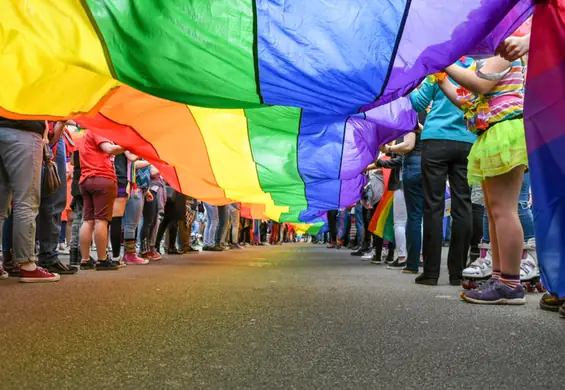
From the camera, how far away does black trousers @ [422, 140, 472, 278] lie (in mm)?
3611

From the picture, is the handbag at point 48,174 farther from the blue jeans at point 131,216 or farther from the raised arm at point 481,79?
the raised arm at point 481,79

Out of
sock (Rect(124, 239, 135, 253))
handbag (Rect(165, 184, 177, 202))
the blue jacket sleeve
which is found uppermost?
the blue jacket sleeve

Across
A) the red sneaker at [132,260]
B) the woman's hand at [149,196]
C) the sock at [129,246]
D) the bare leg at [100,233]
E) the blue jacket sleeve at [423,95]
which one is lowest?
the red sneaker at [132,260]

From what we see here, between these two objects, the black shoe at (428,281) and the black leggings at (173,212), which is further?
the black leggings at (173,212)

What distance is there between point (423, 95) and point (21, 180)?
→ 2901mm

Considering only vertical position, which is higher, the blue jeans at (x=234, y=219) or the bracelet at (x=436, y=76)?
the bracelet at (x=436, y=76)

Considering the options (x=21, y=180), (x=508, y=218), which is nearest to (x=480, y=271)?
(x=508, y=218)

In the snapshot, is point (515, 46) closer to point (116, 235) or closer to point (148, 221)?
point (116, 235)

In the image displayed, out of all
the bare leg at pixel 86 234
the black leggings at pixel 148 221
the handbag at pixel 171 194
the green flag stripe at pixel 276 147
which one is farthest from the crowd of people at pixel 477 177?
the handbag at pixel 171 194

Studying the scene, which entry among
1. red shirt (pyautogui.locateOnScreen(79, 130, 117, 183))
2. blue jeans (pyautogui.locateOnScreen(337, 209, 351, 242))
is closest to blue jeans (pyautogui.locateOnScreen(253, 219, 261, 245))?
blue jeans (pyautogui.locateOnScreen(337, 209, 351, 242))

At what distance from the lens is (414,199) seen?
15.2 feet

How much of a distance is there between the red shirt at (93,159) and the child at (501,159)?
313cm

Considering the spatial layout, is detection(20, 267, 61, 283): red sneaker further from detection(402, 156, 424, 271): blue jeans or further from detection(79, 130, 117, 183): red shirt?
detection(402, 156, 424, 271): blue jeans

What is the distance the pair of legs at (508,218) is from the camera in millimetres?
2592
